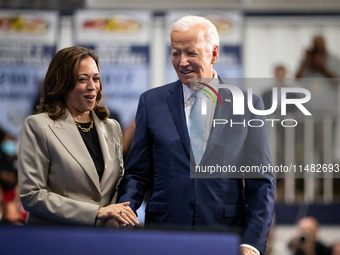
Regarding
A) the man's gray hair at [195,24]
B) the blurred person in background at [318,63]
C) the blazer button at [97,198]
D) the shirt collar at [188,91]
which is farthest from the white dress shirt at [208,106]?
the blurred person in background at [318,63]

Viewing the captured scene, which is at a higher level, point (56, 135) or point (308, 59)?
point (308, 59)

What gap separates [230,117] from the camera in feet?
5.32

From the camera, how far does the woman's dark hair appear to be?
160cm

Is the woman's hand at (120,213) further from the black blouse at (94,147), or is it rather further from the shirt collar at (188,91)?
Result: the shirt collar at (188,91)

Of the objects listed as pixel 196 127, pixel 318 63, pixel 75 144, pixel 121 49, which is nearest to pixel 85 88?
pixel 75 144

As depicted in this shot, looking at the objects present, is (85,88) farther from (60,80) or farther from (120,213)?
(120,213)

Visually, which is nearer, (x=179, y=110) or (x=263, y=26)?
(x=179, y=110)

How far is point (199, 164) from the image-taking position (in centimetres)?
159

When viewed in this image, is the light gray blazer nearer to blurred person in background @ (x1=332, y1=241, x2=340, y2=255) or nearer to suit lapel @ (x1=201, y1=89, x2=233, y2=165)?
suit lapel @ (x1=201, y1=89, x2=233, y2=165)

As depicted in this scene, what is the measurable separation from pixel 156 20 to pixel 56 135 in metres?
4.48

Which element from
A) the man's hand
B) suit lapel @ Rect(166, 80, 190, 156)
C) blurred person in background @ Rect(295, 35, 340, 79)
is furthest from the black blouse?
blurred person in background @ Rect(295, 35, 340, 79)

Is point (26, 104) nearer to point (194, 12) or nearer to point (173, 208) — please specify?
point (194, 12)

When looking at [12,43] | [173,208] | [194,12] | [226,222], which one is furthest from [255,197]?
[12,43]

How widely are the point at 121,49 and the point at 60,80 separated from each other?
3.62 metres
